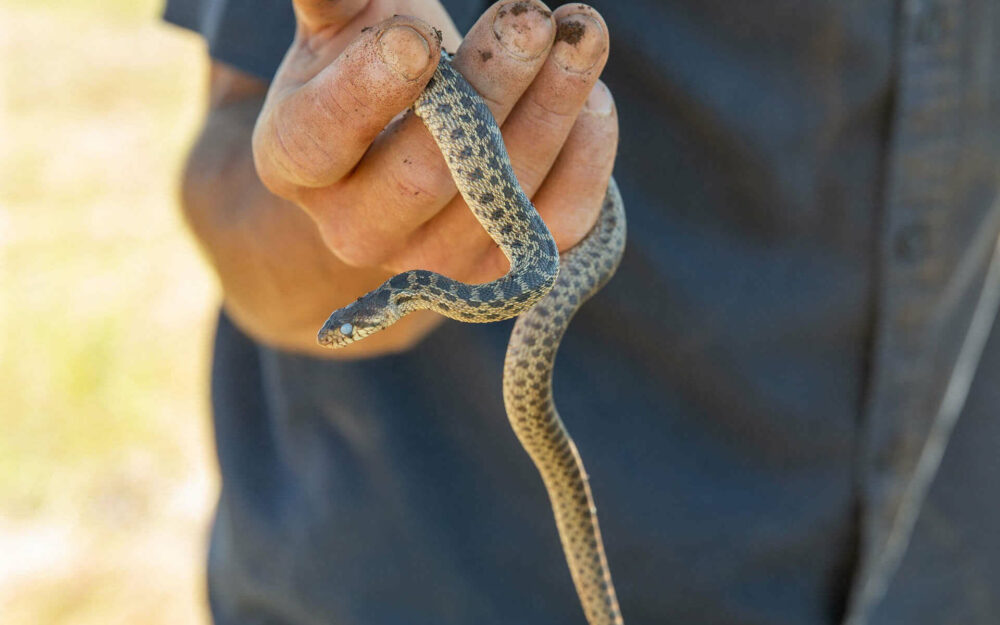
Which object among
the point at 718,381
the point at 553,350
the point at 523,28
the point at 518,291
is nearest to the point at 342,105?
the point at 523,28

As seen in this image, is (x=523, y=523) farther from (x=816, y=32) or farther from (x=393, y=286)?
(x=816, y=32)

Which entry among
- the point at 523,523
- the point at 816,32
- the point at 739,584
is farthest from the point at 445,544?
the point at 816,32

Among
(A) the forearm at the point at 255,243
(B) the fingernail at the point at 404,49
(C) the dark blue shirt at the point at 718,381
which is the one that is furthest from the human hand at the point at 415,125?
(C) the dark blue shirt at the point at 718,381

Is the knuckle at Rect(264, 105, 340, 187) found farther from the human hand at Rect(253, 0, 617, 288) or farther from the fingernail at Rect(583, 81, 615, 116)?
the fingernail at Rect(583, 81, 615, 116)

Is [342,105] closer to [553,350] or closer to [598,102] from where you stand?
[598,102]

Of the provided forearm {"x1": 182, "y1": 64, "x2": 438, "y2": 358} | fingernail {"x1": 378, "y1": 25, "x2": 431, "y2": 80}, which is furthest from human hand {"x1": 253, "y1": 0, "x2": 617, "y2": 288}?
forearm {"x1": 182, "y1": 64, "x2": 438, "y2": 358}

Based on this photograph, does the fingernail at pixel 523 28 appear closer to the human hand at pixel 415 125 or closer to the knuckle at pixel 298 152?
the human hand at pixel 415 125
